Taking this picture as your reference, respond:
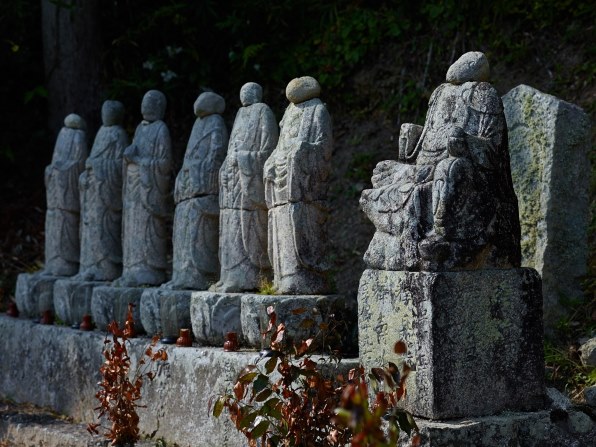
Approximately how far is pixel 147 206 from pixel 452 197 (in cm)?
382

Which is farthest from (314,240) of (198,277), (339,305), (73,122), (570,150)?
(73,122)

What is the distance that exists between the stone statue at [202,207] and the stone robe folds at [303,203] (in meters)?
1.15

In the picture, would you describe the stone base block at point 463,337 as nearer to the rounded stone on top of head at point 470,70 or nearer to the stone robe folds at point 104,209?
the rounded stone on top of head at point 470,70

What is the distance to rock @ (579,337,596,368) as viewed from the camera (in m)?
7.38

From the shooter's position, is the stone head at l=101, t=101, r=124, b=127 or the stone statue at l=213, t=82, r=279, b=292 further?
the stone head at l=101, t=101, r=124, b=127

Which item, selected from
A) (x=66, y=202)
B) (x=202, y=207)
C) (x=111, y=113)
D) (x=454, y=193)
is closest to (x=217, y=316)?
(x=202, y=207)

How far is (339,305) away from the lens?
7.30 metres

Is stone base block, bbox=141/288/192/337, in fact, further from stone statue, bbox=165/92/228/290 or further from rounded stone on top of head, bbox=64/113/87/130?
rounded stone on top of head, bbox=64/113/87/130

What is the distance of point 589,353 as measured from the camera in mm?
7402

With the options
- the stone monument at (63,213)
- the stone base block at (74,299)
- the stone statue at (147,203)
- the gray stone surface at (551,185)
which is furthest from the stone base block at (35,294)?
the gray stone surface at (551,185)

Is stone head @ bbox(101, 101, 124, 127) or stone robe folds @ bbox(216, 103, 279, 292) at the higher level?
stone head @ bbox(101, 101, 124, 127)

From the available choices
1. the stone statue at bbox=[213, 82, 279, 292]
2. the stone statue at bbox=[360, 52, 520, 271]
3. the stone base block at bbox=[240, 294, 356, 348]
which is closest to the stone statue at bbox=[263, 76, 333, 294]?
the stone base block at bbox=[240, 294, 356, 348]

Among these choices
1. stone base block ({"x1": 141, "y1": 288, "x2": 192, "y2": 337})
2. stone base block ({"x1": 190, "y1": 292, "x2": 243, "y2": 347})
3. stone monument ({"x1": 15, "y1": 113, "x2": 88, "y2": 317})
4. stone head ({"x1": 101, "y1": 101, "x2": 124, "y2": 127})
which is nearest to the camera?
stone base block ({"x1": 190, "y1": 292, "x2": 243, "y2": 347})

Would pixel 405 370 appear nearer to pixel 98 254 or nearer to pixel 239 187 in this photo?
pixel 239 187
